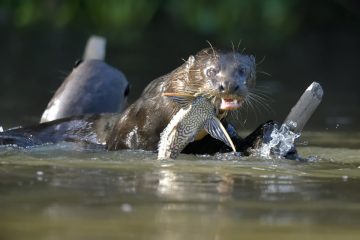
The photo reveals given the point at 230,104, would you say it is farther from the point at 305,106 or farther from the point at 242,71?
the point at 305,106

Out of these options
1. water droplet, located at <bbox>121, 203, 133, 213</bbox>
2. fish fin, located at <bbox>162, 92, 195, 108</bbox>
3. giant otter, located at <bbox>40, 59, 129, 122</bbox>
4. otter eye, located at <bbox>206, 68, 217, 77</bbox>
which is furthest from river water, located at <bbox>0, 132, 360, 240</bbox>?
giant otter, located at <bbox>40, 59, 129, 122</bbox>

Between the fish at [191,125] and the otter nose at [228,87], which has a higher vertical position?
the otter nose at [228,87]

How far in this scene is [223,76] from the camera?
5.20 metres

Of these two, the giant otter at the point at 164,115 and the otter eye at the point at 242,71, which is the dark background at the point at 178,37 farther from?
the otter eye at the point at 242,71

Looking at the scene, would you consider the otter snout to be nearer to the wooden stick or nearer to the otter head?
the otter head

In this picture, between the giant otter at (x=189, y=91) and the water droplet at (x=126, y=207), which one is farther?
the giant otter at (x=189, y=91)

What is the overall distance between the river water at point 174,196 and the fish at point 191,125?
79mm

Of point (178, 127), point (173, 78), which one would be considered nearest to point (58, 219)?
point (178, 127)

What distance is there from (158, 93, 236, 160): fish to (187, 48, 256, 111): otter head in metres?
0.07

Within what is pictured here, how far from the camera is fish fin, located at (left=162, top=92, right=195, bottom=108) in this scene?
17.2ft

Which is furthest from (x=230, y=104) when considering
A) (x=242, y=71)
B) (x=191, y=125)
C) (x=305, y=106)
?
(x=305, y=106)

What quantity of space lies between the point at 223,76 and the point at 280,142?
0.38 m

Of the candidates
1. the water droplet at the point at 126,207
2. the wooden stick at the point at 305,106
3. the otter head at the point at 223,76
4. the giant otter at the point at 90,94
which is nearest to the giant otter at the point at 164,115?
the otter head at the point at 223,76

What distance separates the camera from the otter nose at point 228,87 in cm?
507
